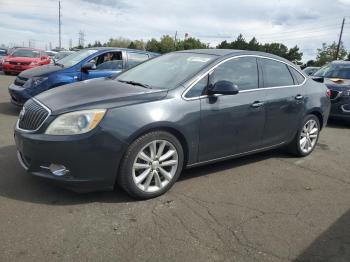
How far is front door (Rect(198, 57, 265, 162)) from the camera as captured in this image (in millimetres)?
4401

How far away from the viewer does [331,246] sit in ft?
10.9

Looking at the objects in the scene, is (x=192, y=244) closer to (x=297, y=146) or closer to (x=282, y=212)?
(x=282, y=212)

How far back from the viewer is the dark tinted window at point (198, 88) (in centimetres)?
427

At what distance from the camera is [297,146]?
19.1ft

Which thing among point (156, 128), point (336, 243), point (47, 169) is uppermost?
point (156, 128)

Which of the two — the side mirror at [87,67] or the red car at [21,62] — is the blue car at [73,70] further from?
the red car at [21,62]

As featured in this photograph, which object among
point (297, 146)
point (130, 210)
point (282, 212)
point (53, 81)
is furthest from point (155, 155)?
point (53, 81)

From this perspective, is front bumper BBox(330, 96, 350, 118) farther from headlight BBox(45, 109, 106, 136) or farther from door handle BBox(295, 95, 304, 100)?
headlight BBox(45, 109, 106, 136)

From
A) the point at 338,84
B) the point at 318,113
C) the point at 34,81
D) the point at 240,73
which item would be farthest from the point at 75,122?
the point at 338,84

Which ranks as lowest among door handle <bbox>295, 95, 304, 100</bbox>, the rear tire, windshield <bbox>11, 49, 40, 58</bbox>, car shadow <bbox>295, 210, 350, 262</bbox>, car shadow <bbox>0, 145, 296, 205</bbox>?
car shadow <bbox>295, 210, 350, 262</bbox>

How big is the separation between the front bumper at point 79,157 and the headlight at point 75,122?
0.20ft

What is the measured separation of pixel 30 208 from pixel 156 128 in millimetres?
1437

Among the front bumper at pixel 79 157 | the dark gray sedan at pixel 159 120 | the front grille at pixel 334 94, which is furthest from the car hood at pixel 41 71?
the front grille at pixel 334 94

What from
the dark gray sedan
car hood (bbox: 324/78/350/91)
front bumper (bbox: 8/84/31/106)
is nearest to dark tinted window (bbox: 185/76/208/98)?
the dark gray sedan
